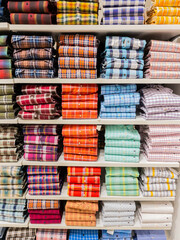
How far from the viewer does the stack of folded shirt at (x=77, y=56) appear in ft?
4.69

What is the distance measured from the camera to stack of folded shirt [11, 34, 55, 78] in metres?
1.42

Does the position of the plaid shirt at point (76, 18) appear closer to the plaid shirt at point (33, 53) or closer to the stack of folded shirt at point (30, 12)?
the stack of folded shirt at point (30, 12)

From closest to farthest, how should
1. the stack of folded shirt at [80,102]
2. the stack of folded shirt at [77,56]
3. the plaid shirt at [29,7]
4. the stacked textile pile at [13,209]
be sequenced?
the plaid shirt at [29,7] < the stack of folded shirt at [77,56] < the stack of folded shirt at [80,102] < the stacked textile pile at [13,209]

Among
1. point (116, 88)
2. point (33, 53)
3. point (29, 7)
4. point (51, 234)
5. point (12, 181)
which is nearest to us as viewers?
point (29, 7)

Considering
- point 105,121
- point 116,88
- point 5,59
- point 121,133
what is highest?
point 5,59

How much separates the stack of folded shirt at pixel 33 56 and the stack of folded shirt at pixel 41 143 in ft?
1.52

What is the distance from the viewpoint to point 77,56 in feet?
4.78

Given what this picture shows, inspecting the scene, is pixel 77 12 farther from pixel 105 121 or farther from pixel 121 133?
pixel 121 133

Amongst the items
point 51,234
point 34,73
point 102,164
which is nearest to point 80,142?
point 102,164

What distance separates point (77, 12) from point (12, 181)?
156 cm

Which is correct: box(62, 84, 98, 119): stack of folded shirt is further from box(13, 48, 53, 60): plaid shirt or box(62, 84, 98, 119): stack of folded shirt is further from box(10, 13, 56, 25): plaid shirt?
box(10, 13, 56, 25): plaid shirt

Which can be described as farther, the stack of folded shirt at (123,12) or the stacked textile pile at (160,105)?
the stacked textile pile at (160,105)

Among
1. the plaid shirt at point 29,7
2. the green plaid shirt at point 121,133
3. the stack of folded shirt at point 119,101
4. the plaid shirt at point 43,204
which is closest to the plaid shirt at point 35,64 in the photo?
the plaid shirt at point 29,7

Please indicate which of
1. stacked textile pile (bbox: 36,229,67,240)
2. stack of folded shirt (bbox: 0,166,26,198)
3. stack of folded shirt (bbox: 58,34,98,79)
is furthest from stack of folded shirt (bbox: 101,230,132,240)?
stack of folded shirt (bbox: 58,34,98,79)
